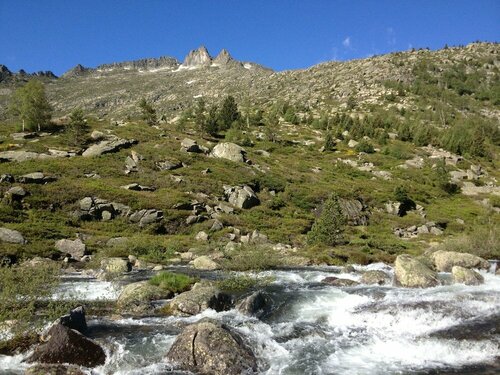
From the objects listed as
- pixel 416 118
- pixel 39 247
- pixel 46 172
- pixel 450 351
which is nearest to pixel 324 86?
pixel 416 118

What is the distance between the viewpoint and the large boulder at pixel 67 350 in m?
12.9

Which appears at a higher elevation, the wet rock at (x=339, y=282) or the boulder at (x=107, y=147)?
the boulder at (x=107, y=147)

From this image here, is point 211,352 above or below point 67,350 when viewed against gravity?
below

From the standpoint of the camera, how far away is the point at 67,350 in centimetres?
1303

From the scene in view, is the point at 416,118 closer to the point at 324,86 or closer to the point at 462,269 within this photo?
the point at 324,86

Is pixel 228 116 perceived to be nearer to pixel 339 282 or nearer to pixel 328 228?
pixel 328 228

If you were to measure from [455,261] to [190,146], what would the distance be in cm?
4905

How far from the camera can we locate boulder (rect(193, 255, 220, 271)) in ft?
101

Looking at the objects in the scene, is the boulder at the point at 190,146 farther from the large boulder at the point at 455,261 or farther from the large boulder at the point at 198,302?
the large boulder at the point at 198,302

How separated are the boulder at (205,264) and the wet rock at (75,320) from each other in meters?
14.9

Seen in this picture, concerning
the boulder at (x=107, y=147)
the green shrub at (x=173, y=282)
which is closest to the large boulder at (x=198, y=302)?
the green shrub at (x=173, y=282)

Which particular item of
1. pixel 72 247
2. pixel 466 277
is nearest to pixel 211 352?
pixel 466 277

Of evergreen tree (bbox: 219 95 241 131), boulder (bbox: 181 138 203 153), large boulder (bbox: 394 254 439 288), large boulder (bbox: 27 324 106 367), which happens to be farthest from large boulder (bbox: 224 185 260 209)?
evergreen tree (bbox: 219 95 241 131)

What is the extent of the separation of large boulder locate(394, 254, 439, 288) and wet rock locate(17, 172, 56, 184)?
39.6 m
